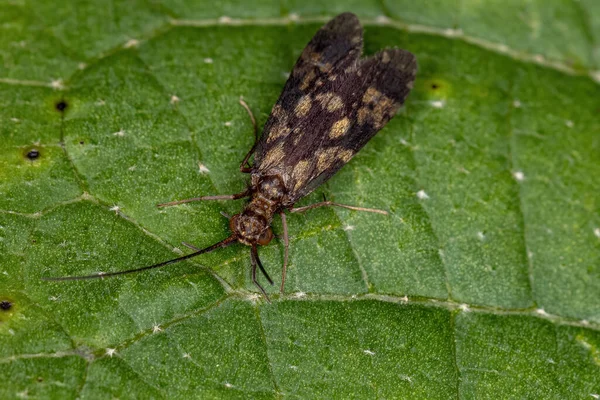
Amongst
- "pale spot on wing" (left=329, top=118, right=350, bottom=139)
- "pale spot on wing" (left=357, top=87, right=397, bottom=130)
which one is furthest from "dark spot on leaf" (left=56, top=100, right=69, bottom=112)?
"pale spot on wing" (left=357, top=87, right=397, bottom=130)

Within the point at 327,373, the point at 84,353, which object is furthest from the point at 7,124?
the point at 327,373

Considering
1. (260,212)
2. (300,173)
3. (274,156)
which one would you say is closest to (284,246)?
(260,212)

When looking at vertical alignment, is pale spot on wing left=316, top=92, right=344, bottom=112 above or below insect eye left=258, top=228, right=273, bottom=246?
above

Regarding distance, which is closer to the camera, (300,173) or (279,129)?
(300,173)

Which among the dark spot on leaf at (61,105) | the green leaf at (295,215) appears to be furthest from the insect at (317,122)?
the dark spot on leaf at (61,105)

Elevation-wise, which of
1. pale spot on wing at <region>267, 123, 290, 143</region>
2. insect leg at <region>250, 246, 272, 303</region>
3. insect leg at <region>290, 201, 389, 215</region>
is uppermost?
pale spot on wing at <region>267, 123, 290, 143</region>

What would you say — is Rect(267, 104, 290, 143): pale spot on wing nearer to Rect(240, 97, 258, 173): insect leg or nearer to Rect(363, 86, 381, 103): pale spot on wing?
Rect(240, 97, 258, 173): insect leg

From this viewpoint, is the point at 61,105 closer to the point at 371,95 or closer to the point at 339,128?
the point at 339,128
